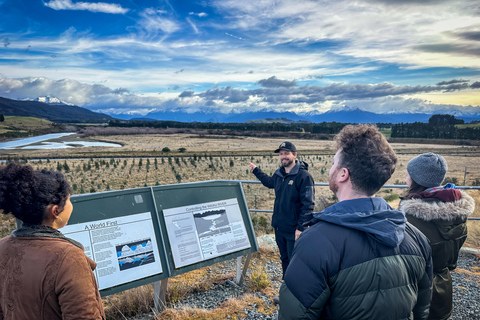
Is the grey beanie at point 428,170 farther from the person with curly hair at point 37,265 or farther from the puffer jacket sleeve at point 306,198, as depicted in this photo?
the person with curly hair at point 37,265

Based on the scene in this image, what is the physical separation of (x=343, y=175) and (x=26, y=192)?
176cm

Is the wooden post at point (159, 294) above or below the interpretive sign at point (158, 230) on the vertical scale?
below

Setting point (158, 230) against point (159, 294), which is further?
point (159, 294)

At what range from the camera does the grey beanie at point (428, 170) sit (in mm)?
2461

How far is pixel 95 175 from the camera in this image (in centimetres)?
2683

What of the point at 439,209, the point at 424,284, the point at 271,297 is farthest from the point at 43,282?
the point at 271,297

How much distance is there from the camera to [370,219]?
1.44m

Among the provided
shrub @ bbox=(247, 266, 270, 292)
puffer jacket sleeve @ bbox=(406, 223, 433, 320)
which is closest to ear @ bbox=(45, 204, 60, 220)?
puffer jacket sleeve @ bbox=(406, 223, 433, 320)

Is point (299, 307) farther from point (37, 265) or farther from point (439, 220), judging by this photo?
point (439, 220)

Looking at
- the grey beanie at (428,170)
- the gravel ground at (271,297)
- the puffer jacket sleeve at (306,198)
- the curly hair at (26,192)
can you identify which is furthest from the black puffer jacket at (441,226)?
the curly hair at (26,192)

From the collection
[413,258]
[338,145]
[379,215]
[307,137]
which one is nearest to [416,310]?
[413,258]

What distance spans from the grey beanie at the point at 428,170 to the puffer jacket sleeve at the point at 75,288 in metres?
2.58

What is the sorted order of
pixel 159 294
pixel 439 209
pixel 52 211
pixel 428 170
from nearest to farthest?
pixel 52 211
pixel 439 209
pixel 428 170
pixel 159 294

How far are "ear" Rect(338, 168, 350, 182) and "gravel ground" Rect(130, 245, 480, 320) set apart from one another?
2.86m
